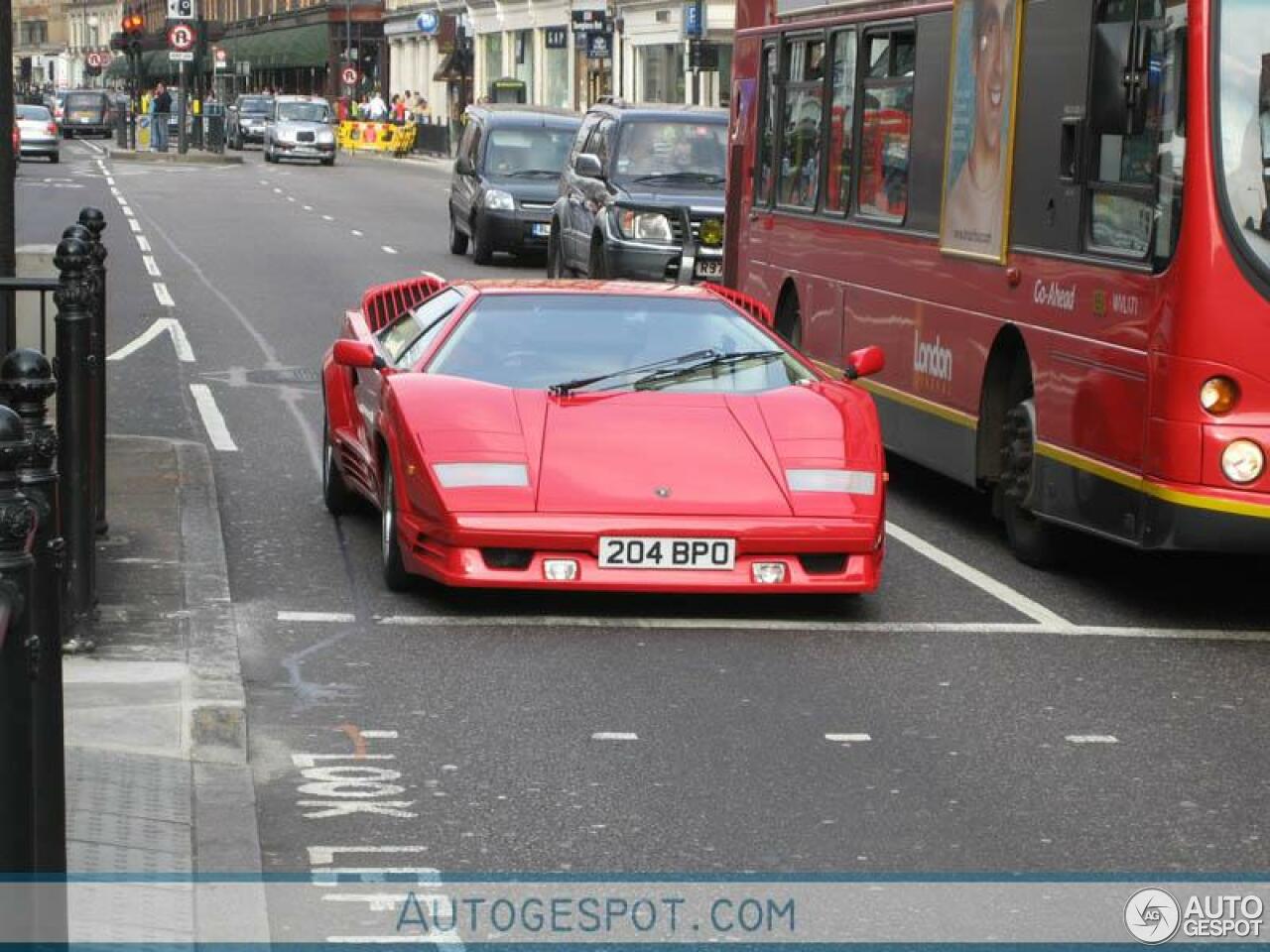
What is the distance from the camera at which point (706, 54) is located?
169ft

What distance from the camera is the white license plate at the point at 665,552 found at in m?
9.37

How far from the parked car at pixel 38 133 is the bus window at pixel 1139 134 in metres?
57.4

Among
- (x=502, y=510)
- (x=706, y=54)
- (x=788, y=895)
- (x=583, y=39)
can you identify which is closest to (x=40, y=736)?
(x=788, y=895)

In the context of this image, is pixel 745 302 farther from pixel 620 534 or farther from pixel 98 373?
pixel 98 373

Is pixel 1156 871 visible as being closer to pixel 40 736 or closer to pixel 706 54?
pixel 40 736

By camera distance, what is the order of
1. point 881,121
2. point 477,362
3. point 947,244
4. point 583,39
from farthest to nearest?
point 583,39 → point 881,121 → point 947,244 → point 477,362

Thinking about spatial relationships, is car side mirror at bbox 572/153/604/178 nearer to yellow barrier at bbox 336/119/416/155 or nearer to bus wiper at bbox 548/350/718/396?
bus wiper at bbox 548/350/718/396

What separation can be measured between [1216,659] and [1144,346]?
1.17 metres

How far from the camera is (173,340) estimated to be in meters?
21.3

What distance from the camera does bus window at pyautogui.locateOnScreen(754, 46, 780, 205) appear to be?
625 inches

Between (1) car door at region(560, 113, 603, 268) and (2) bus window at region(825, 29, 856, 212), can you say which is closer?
(2) bus window at region(825, 29, 856, 212)

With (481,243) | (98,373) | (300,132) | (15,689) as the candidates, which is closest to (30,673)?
(15,689)

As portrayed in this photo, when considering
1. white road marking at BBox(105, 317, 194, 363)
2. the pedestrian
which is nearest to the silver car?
the pedestrian

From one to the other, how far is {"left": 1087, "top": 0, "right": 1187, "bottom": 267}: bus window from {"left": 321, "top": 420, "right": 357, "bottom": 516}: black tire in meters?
3.74
